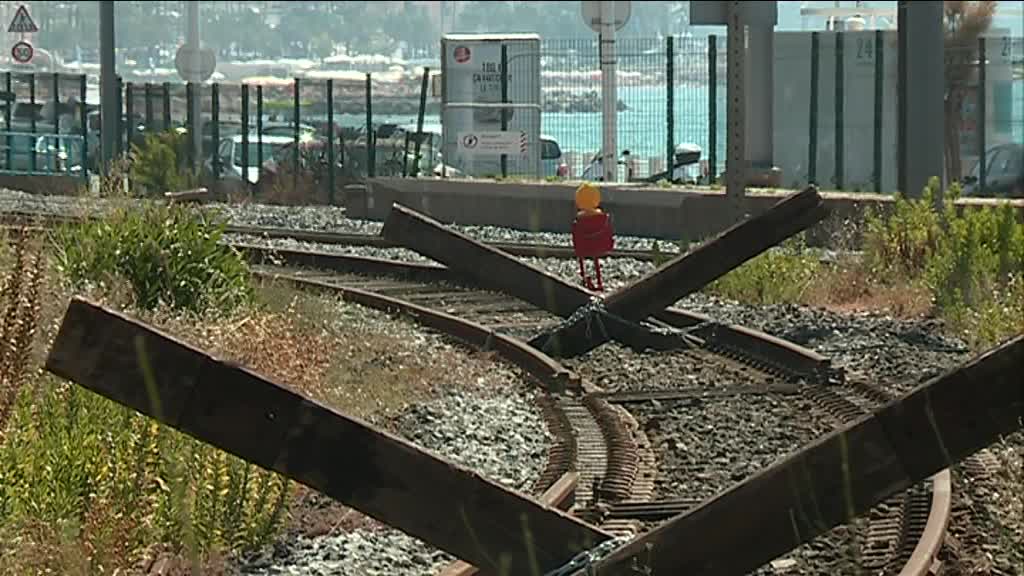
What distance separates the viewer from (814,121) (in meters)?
31.9

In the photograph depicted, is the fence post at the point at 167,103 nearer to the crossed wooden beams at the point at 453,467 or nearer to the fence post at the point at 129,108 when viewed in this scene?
the fence post at the point at 129,108

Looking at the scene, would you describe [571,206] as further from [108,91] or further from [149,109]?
[149,109]

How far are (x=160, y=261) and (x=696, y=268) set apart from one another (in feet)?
13.5

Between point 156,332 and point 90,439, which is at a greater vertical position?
point 156,332

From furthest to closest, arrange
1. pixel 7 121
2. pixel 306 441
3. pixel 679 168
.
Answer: pixel 679 168 < pixel 7 121 < pixel 306 441

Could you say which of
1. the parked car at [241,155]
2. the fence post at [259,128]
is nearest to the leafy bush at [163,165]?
the parked car at [241,155]

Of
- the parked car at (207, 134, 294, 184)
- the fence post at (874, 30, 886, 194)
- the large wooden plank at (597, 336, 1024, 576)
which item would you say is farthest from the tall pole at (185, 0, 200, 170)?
the large wooden plank at (597, 336, 1024, 576)

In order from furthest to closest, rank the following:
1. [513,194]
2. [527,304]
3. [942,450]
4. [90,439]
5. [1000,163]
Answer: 1. [1000,163]
2. [513,194]
3. [527,304]
4. [90,439]
5. [942,450]

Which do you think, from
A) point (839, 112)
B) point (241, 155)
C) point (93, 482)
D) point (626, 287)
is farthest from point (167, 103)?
point (93, 482)

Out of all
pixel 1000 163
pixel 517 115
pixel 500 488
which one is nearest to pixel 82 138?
pixel 517 115

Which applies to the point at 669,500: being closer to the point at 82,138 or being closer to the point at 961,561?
the point at 961,561

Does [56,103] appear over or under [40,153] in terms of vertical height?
over

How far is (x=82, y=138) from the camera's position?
36.3 metres

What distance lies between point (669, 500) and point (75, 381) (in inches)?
157
